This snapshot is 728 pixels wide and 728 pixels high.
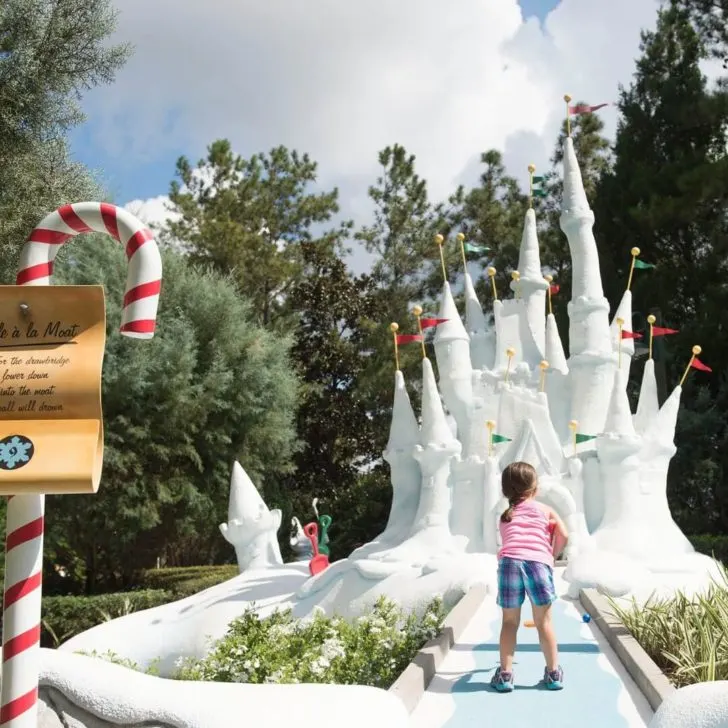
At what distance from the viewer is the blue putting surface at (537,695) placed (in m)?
4.50

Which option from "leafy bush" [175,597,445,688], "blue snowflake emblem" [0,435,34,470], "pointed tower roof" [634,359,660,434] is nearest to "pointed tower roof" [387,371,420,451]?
"pointed tower roof" [634,359,660,434]

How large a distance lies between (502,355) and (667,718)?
9.99 metres

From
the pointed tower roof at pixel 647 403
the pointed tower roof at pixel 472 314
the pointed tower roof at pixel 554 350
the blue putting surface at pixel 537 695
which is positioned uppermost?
the pointed tower roof at pixel 472 314

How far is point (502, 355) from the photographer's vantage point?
1278 centimetres

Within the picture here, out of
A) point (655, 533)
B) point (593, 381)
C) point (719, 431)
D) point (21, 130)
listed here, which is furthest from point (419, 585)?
point (719, 431)

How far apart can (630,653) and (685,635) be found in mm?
341

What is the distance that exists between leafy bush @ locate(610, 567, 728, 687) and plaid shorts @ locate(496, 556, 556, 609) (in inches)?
34.4

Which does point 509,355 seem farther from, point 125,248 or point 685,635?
→ point 125,248

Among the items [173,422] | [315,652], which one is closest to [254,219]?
[173,422]

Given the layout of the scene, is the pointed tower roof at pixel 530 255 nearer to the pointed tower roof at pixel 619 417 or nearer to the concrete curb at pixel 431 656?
the pointed tower roof at pixel 619 417

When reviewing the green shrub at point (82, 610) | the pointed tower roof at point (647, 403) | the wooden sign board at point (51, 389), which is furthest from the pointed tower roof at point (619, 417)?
the wooden sign board at point (51, 389)

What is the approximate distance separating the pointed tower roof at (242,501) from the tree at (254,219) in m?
11.2

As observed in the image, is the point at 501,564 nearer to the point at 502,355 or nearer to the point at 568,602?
the point at 568,602

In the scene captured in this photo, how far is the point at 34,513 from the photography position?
353 cm
